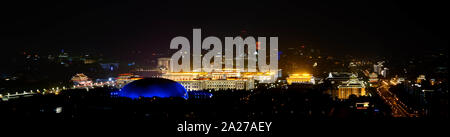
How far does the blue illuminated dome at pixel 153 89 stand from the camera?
79.5ft

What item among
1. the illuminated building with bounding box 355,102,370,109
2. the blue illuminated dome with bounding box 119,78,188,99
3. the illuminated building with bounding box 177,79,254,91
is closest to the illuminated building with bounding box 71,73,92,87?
the illuminated building with bounding box 177,79,254,91

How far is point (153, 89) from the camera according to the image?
24.4m

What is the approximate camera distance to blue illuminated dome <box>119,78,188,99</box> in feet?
79.5

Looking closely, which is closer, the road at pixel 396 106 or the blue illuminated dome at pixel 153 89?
the road at pixel 396 106

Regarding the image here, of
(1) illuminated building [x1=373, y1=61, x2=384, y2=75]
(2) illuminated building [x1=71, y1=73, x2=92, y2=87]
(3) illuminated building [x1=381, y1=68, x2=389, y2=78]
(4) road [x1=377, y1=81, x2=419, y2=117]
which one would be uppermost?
(1) illuminated building [x1=373, y1=61, x2=384, y2=75]

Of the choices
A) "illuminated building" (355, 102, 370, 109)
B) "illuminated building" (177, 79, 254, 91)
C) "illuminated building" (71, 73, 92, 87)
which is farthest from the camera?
"illuminated building" (71, 73, 92, 87)

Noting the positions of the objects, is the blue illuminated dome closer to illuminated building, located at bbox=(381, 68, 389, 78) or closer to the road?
the road

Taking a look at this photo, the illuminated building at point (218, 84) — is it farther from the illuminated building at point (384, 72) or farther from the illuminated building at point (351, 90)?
the illuminated building at point (384, 72)

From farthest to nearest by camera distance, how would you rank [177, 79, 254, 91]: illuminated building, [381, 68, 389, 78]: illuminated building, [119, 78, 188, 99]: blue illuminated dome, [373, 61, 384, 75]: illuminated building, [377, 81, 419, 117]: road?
[373, 61, 384, 75]: illuminated building, [381, 68, 389, 78]: illuminated building, [177, 79, 254, 91]: illuminated building, [119, 78, 188, 99]: blue illuminated dome, [377, 81, 419, 117]: road

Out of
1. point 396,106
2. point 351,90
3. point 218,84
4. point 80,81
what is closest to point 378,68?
point 218,84

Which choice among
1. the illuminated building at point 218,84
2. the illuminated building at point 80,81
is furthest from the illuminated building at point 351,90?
the illuminated building at point 80,81
